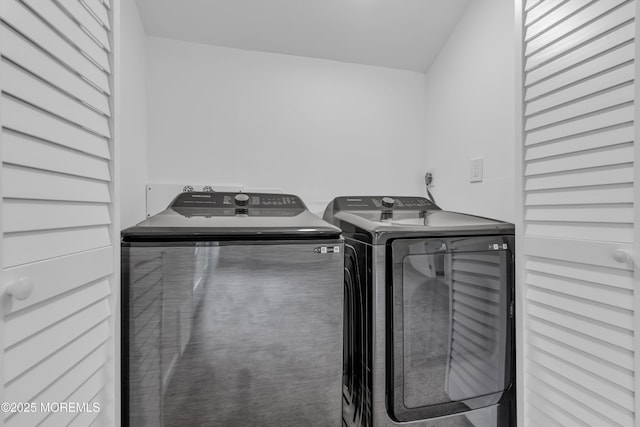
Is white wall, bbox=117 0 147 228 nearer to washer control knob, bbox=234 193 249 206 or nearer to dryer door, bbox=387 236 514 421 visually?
washer control knob, bbox=234 193 249 206

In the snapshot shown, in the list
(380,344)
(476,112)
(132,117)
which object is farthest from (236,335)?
(476,112)

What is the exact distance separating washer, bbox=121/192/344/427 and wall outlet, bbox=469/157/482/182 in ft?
→ 3.51

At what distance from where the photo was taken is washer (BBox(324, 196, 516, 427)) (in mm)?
1169

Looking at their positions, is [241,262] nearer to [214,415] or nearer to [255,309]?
[255,309]

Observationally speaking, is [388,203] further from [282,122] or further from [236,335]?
[236,335]

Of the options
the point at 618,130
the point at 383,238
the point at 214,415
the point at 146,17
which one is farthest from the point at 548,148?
the point at 146,17

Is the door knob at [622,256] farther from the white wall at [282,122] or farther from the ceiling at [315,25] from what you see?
the ceiling at [315,25]

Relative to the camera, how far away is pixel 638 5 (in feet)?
2.60

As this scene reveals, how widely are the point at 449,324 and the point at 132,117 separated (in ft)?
5.66

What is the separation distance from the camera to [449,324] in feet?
4.13

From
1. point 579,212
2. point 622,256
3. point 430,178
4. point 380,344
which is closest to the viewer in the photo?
point 622,256

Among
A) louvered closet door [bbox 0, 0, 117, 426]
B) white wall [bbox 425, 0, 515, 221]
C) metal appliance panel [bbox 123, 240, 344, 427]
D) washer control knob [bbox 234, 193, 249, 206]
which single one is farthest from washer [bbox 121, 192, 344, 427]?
white wall [bbox 425, 0, 515, 221]

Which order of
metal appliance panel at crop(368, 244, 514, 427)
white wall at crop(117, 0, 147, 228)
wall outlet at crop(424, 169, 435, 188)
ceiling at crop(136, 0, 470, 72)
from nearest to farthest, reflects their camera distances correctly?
metal appliance panel at crop(368, 244, 514, 427) < white wall at crop(117, 0, 147, 228) < ceiling at crop(136, 0, 470, 72) < wall outlet at crop(424, 169, 435, 188)

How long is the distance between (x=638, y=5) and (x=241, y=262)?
1298 millimetres
